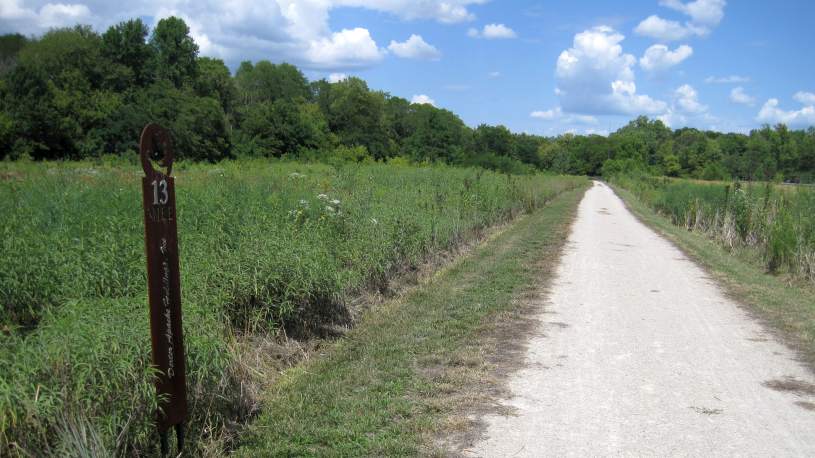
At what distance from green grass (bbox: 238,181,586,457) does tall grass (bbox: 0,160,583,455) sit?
493 millimetres

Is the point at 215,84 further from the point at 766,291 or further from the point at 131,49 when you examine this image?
the point at 766,291

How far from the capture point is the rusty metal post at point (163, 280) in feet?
11.7

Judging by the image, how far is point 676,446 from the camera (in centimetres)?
446

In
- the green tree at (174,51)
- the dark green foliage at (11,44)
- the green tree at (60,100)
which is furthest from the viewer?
the dark green foliage at (11,44)

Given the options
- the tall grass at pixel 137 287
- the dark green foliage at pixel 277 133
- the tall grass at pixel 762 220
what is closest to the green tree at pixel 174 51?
the dark green foliage at pixel 277 133

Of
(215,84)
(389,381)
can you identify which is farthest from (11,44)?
(389,381)

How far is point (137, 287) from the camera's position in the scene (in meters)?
5.46

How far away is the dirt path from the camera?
14.9ft

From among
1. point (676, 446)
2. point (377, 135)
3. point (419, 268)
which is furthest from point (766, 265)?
point (377, 135)

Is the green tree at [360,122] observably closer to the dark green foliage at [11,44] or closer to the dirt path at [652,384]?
the dark green foliage at [11,44]

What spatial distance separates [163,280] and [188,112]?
50.0 metres

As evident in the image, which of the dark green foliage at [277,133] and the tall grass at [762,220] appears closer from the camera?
the tall grass at [762,220]

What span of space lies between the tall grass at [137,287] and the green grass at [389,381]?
1.62ft

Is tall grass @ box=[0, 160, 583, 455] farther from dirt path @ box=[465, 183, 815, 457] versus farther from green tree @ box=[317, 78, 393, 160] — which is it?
green tree @ box=[317, 78, 393, 160]
